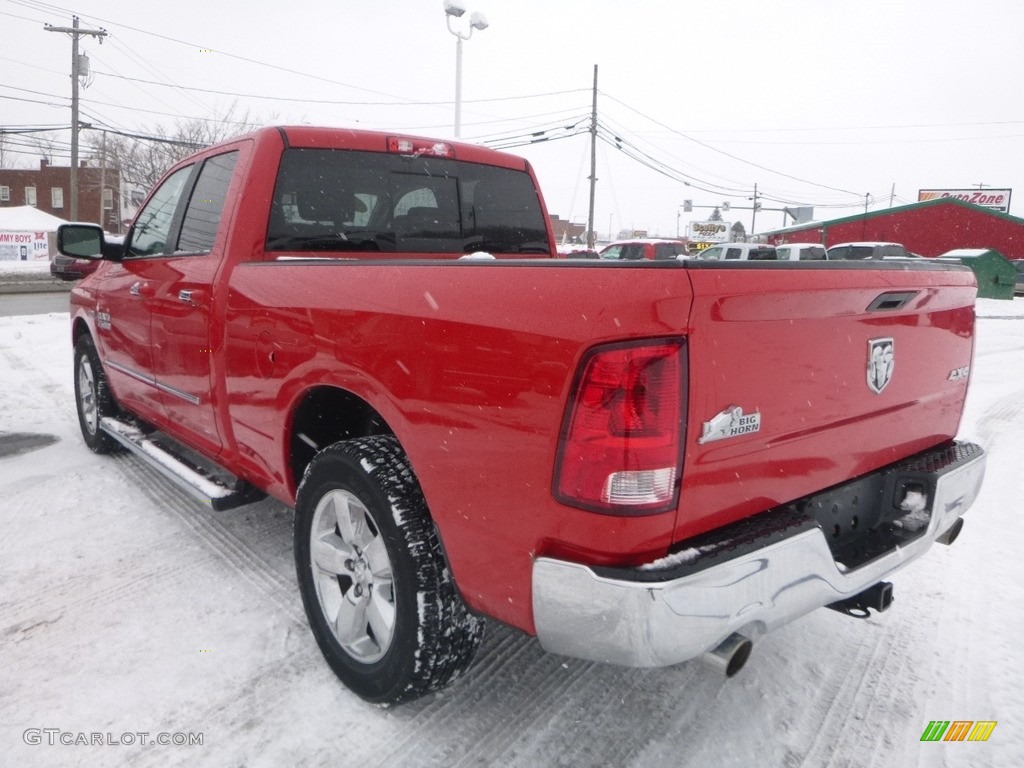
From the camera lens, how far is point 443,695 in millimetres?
2465

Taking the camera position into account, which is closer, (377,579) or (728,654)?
(728,654)

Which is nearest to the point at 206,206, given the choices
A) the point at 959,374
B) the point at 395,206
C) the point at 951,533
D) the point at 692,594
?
the point at 395,206

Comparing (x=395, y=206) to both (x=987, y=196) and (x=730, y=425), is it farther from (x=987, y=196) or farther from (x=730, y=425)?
(x=987, y=196)

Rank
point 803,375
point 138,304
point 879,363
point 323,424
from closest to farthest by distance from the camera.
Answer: point 803,375 → point 879,363 → point 323,424 → point 138,304

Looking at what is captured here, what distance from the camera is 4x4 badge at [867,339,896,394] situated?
2.15 meters

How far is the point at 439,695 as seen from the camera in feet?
8.09

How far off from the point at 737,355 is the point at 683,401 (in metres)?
0.21

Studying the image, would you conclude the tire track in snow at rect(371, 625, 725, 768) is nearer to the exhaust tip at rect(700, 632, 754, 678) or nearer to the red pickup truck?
the red pickup truck

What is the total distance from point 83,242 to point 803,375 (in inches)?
156

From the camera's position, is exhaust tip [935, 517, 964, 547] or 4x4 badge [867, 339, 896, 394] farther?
exhaust tip [935, 517, 964, 547]

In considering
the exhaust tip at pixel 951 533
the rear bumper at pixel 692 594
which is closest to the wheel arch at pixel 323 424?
the rear bumper at pixel 692 594

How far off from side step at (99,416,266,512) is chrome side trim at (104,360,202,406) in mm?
345

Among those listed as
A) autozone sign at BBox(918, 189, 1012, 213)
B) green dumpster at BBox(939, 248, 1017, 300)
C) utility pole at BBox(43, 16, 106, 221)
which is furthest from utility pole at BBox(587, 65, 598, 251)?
autozone sign at BBox(918, 189, 1012, 213)

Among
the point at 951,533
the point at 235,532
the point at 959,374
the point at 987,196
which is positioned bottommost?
the point at 235,532
